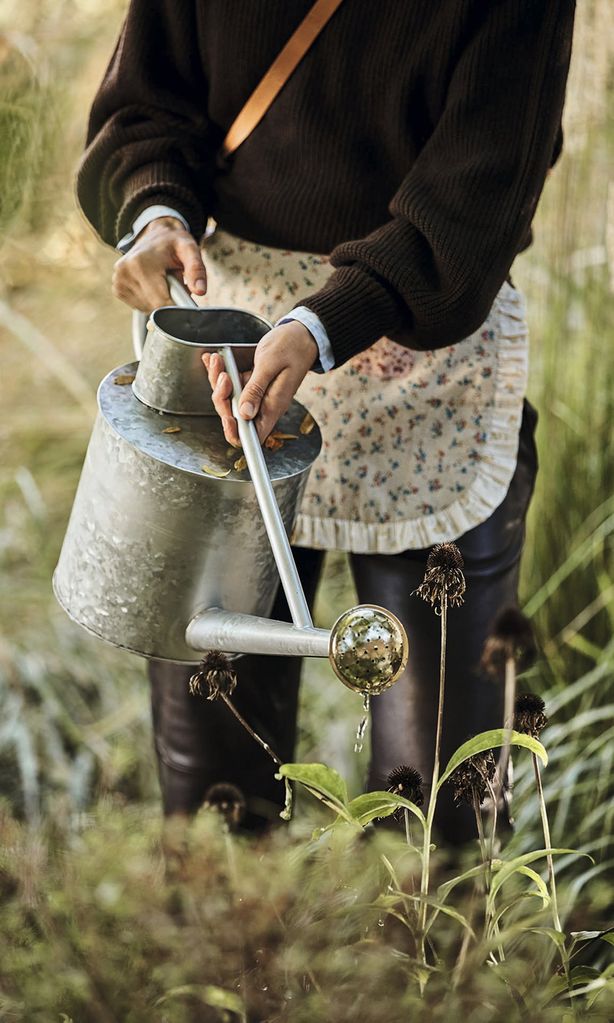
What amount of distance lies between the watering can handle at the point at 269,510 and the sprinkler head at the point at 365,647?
7 centimetres

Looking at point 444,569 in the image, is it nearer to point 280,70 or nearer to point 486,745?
point 486,745

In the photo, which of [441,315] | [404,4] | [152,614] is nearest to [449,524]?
[441,315]

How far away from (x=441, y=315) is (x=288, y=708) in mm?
533

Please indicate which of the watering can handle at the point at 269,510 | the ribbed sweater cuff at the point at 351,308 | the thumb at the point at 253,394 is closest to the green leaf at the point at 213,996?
the watering can handle at the point at 269,510

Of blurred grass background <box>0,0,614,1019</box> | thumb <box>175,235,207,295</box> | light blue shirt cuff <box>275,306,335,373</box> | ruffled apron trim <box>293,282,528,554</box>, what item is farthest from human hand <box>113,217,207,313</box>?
blurred grass background <box>0,0,614,1019</box>

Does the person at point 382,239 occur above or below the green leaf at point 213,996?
above

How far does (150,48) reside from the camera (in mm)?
1146

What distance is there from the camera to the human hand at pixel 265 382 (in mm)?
834

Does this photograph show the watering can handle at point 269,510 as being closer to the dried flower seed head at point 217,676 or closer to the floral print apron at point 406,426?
the dried flower seed head at point 217,676

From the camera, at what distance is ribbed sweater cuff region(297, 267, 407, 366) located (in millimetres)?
913

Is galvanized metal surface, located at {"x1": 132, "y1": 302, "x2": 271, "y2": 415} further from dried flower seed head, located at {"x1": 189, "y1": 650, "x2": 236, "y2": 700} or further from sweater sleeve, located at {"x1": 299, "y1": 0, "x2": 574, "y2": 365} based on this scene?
dried flower seed head, located at {"x1": 189, "y1": 650, "x2": 236, "y2": 700}

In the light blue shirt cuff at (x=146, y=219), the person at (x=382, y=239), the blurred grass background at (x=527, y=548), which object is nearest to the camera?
the person at (x=382, y=239)

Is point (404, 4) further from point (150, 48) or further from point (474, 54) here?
point (150, 48)

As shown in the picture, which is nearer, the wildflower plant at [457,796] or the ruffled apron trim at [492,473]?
the wildflower plant at [457,796]
